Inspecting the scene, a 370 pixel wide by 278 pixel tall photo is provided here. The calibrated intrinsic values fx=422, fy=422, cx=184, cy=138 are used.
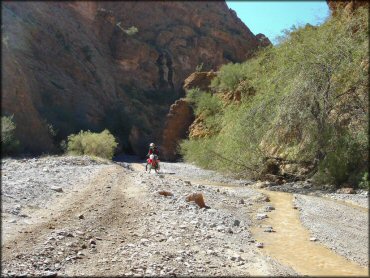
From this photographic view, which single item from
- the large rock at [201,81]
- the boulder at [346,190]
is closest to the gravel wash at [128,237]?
the boulder at [346,190]

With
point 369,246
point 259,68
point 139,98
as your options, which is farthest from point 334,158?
point 139,98

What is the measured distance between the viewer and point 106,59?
61.4m

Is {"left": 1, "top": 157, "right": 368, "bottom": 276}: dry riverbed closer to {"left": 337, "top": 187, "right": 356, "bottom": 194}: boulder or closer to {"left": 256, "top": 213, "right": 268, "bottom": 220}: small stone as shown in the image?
{"left": 256, "top": 213, "right": 268, "bottom": 220}: small stone

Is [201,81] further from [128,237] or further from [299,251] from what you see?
[128,237]

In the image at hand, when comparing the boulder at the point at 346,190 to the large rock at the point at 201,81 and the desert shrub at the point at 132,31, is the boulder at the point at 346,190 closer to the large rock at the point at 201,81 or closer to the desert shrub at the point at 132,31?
the large rock at the point at 201,81

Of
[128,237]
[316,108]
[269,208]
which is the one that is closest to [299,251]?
[128,237]

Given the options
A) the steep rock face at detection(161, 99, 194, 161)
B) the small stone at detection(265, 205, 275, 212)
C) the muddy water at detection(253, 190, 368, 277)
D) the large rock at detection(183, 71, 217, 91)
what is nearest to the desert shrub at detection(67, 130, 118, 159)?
the steep rock face at detection(161, 99, 194, 161)

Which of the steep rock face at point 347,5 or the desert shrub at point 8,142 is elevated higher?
the steep rock face at point 347,5

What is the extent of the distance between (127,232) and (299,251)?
3503 mm

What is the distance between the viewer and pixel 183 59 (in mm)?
69562

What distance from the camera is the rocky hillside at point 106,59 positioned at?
40228 mm

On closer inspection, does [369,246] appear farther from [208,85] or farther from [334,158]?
[208,85]

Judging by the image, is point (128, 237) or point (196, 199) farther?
point (196, 199)

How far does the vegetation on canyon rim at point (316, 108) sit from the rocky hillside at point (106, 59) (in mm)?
20673
